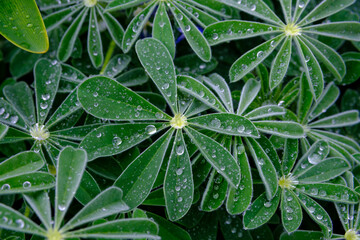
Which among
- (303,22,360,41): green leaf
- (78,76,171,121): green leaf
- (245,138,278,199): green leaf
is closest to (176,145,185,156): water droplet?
(78,76,171,121): green leaf

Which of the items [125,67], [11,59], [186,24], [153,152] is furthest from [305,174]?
Result: [11,59]

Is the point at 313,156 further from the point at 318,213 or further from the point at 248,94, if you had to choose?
the point at 248,94

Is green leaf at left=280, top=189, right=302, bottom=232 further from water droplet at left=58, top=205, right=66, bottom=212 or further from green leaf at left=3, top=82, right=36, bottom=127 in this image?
green leaf at left=3, top=82, right=36, bottom=127

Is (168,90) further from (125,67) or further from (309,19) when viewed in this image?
(309,19)

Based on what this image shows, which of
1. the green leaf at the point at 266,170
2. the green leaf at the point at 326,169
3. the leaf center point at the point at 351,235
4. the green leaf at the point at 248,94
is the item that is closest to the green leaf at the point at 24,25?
the green leaf at the point at 248,94

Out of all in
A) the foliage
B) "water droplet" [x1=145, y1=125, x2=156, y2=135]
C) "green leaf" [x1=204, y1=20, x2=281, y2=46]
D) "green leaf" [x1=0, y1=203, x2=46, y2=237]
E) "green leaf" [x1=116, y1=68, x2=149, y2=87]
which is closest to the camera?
"green leaf" [x1=0, y1=203, x2=46, y2=237]

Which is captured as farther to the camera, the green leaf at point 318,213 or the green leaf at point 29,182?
the green leaf at point 318,213

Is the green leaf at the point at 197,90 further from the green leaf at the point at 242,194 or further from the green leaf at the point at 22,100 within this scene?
the green leaf at the point at 22,100
